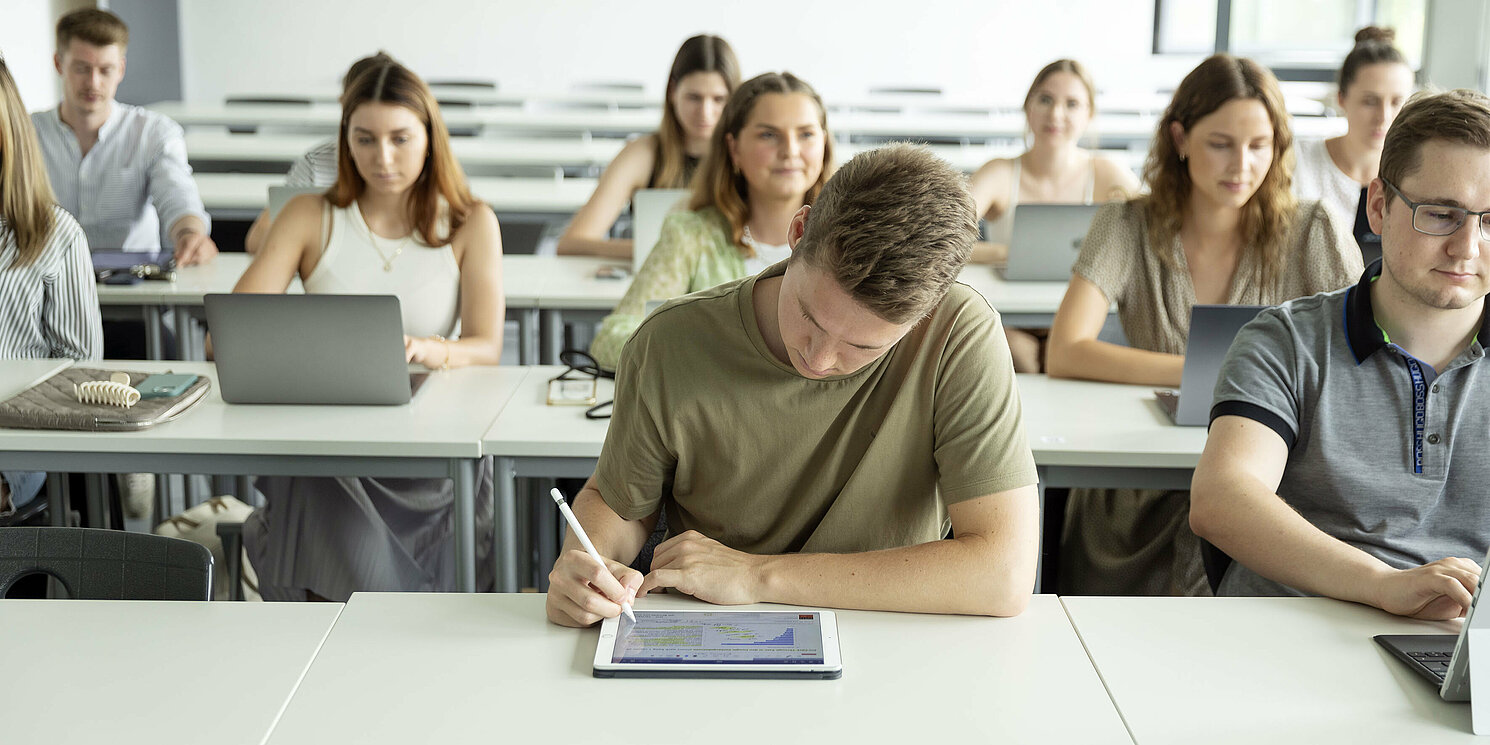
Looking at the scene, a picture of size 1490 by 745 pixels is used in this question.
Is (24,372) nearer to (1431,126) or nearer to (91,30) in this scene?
(91,30)

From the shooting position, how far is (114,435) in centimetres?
194

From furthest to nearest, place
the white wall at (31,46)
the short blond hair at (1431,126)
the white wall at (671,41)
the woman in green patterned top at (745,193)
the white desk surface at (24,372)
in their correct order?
1. the white wall at (671,41)
2. the white wall at (31,46)
3. the woman in green patterned top at (745,193)
4. the white desk surface at (24,372)
5. the short blond hair at (1431,126)

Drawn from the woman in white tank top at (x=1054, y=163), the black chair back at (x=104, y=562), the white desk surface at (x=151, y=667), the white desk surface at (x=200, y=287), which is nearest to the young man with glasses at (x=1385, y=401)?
the white desk surface at (x=151, y=667)

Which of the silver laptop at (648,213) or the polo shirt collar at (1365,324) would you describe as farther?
the silver laptop at (648,213)

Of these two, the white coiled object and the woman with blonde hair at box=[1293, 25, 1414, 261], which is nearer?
the white coiled object

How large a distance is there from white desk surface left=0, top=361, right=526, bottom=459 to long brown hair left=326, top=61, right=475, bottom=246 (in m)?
0.59

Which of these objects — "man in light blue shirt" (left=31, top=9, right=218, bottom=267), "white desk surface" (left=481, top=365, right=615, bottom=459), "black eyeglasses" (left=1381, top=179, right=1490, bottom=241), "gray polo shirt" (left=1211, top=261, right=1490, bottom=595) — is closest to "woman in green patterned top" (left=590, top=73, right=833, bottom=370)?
"white desk surface" (left=481, top=365, right=615, bottom=459)

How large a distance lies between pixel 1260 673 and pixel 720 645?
1.74ft

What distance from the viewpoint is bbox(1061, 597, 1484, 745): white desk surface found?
1.09 m

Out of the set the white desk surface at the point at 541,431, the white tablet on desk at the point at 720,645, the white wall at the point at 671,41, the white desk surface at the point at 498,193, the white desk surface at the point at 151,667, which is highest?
the white wall at the point at 671,41

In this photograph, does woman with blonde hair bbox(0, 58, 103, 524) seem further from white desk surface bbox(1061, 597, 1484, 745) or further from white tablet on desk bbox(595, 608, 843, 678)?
white desk surface bbox(1061, 597, 1484, 745)

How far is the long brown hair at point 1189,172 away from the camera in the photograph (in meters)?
2.29

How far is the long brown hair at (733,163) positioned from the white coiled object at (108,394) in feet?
3.76

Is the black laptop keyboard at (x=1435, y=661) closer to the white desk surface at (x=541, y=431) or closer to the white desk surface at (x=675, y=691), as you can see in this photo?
the white desk surface at (x=675, y=691)
